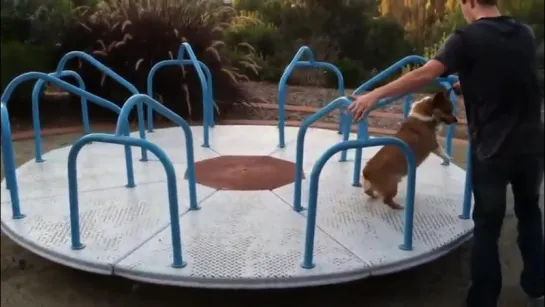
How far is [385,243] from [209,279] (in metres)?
0.86

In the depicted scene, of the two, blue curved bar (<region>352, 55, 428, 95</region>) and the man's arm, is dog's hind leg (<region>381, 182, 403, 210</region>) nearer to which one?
blue curved bar (<region>352, 55, 428, 95</region>)

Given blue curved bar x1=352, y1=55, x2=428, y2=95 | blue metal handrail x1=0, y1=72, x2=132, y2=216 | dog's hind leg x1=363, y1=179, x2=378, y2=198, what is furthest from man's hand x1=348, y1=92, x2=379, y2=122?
blue curved bar x1=352, y1=55, x2=428, y2=95

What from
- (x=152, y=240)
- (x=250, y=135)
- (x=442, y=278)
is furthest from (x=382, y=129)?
(x=152, y=240)

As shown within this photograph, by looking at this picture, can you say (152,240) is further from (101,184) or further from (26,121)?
(26,121)

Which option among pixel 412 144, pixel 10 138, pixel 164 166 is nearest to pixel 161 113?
pixel 164 166

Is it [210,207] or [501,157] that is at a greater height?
[501,157]

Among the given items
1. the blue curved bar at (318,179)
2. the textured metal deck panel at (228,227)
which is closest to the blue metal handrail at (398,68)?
the textured metal deck panel at (228,227)

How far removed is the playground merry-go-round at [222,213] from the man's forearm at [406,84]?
1.13 feet

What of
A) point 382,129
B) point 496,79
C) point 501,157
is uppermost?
point 496,79

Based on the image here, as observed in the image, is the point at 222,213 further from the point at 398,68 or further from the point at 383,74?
the point at 398,68

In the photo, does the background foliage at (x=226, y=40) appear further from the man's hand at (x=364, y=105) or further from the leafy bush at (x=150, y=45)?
the man's hand at (x=364, y=105)

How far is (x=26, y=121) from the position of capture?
4.77m

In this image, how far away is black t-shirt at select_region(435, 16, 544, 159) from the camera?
1987 millimetres

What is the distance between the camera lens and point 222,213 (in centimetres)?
316
